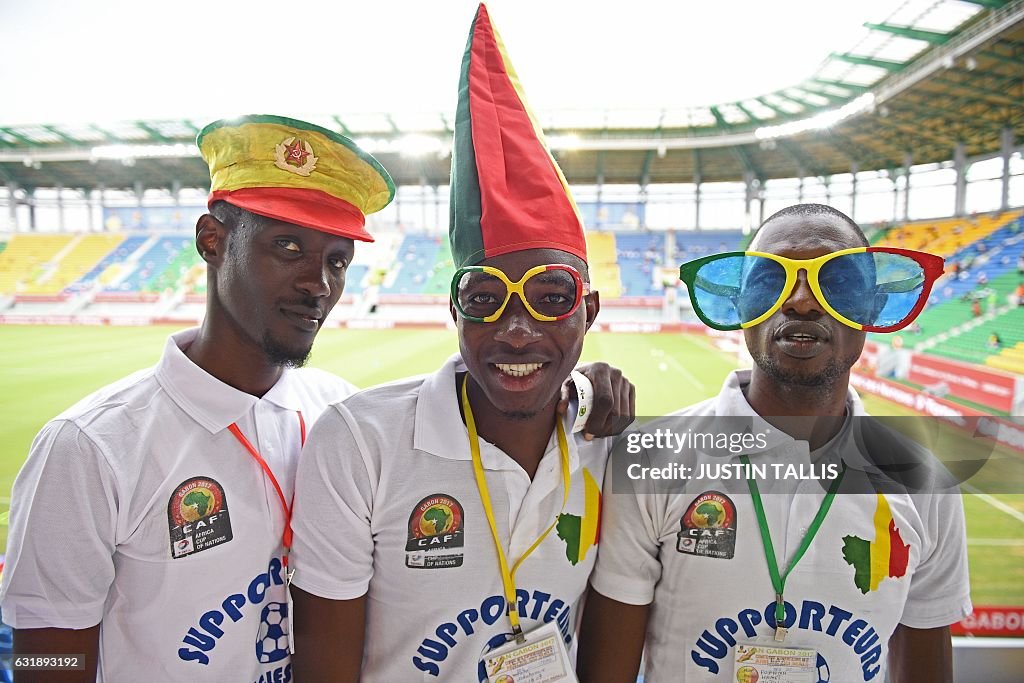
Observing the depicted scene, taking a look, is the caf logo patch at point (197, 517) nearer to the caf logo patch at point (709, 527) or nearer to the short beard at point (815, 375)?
the caf logo patch at point (709, 527)

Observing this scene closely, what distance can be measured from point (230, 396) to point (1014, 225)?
1937 centimetres

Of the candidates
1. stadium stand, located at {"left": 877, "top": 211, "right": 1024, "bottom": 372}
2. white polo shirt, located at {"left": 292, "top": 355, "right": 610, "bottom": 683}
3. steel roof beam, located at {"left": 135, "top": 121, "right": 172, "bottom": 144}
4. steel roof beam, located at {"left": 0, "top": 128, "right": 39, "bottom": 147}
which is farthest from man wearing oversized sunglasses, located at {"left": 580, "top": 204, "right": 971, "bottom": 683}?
steel roof beam, located at {"left": 135, "top": 121, "right": 172, "bottom": 144}

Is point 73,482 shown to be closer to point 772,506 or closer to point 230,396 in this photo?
point 230,396

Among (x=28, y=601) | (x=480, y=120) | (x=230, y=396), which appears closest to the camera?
(x=28, y=601)

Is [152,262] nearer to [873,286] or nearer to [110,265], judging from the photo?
[110,265]

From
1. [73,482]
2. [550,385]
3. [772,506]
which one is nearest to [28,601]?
[73,482]

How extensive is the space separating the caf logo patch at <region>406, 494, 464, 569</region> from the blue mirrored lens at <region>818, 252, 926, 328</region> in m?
1.10

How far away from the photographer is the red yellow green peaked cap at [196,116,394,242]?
146 cm

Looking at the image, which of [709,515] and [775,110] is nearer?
[709,515]

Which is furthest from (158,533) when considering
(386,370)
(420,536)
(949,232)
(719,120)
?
(719,120)

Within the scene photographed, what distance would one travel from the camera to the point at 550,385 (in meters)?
1.27

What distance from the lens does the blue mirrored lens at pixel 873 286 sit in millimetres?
1323

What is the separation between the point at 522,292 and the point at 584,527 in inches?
25.8

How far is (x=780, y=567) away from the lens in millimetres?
1314
